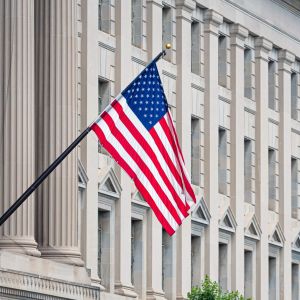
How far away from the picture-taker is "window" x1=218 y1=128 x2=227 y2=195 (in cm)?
9194

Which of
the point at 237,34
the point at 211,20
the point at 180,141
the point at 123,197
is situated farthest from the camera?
the point at 237,34

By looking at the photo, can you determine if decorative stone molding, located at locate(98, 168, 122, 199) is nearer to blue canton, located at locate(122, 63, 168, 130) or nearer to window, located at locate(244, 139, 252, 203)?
window, located at locate(244, 139, 252, 203)

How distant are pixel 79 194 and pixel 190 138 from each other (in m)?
11.3

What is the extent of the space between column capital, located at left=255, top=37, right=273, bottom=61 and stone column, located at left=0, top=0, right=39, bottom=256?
28.6 metres

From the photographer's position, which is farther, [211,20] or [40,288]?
[211,20]

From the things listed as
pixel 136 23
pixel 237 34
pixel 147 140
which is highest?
pixel 237 34

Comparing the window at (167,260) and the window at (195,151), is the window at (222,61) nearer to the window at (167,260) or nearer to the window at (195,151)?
the window at (195,151)

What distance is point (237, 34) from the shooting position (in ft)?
308

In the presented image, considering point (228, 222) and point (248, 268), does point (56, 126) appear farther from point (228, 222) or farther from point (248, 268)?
point (248, 268)

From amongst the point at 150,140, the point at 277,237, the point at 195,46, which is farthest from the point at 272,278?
the point at 150,140

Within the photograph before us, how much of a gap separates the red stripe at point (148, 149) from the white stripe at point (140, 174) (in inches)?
13.6

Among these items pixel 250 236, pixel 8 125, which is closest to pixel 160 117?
pixel 8 125

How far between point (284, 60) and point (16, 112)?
105 feet

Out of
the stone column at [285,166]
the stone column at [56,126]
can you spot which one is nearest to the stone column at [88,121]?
the stone column at [56,126]
